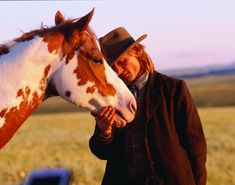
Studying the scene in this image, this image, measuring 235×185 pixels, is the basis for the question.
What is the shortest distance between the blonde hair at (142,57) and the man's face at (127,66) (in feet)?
0.13

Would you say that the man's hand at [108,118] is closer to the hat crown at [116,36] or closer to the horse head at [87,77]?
the horse head at [87,77]

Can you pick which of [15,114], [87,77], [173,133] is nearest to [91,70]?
[87,77]

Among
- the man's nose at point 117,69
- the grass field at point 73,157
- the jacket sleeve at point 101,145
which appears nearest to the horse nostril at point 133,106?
the man's nose at point 117,69

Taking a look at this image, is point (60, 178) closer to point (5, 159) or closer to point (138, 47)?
point (138, 47)

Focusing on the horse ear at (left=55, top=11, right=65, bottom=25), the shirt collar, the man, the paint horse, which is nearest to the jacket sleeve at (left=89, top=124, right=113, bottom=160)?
the man

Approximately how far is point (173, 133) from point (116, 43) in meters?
0.88

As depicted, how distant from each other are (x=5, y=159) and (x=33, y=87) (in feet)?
36.4

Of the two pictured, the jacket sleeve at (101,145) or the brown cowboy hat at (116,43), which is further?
the jacket sleeve at (101,145)

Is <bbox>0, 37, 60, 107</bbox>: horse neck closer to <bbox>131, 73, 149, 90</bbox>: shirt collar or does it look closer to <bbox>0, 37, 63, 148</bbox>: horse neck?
<bbox>0, 37, 63, 148</bbox>: horse neck

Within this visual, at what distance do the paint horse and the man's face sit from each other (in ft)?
0.53

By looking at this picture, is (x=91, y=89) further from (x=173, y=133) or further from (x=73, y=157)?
(x=73, y=157)

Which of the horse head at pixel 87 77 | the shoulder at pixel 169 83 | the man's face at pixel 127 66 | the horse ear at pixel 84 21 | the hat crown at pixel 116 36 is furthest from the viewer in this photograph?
the hat crown at pixel 116 36

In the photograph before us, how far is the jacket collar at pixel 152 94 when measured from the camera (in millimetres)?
5059

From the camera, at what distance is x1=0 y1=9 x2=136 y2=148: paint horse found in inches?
173
